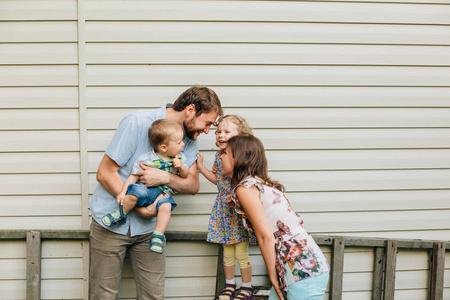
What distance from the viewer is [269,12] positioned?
3.15 m

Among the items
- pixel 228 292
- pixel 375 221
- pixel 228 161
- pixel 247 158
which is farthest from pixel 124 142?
pixel 375 221

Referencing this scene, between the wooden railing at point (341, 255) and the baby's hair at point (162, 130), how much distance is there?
3.14ft

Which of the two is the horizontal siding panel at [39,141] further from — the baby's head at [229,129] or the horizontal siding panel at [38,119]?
the baby's head at [229,129]

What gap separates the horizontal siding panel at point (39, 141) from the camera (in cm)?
309

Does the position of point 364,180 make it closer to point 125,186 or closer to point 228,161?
point 228,161

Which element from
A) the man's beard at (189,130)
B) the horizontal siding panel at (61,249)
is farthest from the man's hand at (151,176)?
the horizontal siding panel at (61,249)

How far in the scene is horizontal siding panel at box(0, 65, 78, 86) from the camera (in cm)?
306

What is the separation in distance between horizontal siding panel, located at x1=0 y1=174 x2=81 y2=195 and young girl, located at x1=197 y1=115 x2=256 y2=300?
108 centimetres

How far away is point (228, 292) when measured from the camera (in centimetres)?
292

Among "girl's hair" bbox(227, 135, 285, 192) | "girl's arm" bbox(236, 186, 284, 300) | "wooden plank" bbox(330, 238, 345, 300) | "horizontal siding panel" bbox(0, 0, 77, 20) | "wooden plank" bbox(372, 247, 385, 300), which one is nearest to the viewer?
"girl's arm" bbox(236, 186, 284, 300)

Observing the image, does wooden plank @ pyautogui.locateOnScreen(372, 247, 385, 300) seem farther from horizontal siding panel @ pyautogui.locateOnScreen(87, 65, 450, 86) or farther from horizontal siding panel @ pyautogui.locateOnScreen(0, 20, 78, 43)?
horizontal siding panel @ pyautogui.locateOnScreen(0, 20, 78, 43)

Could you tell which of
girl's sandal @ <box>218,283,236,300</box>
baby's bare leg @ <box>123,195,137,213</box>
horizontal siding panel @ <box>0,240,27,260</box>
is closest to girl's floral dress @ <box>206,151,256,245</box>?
girl's sandal @ <box>218,283,236,300</box>

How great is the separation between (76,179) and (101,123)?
51 cm

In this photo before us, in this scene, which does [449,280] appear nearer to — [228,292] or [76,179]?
[228,292]
